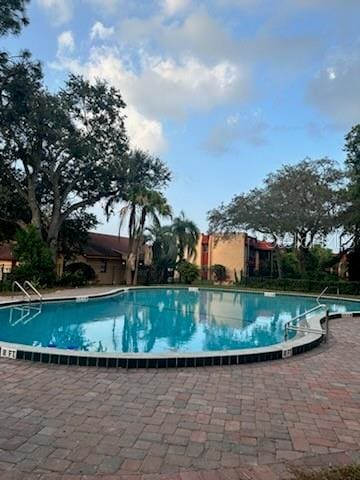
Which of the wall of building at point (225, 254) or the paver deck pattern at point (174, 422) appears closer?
the paver deck pattern at point (174, 422)

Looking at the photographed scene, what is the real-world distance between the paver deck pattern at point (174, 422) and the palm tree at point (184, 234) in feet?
72.4

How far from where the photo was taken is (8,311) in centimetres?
1176

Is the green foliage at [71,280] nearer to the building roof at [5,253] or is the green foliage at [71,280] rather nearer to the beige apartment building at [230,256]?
the building roof at [5,253]

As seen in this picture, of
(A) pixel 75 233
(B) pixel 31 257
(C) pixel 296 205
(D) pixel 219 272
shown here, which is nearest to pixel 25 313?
(B) pixel 31 257

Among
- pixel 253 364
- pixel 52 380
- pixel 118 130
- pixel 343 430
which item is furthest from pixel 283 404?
pixel 118 130

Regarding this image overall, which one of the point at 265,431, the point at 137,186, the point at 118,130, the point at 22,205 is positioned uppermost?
the point at 118,130

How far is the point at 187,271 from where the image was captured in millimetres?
28375

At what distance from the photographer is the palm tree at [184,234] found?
2739cm

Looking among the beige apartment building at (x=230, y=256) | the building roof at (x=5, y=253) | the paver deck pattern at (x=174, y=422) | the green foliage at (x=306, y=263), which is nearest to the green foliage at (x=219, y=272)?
the beige apartment building at (x=230, y=256)

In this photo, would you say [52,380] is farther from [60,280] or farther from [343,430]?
[60,280]

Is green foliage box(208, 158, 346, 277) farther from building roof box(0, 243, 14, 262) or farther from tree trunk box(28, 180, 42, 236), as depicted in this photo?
building roof box(0, 243, 14, 262)

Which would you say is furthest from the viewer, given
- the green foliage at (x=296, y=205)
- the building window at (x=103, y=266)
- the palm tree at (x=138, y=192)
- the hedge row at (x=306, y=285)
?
the building window at (x=103, y=266)

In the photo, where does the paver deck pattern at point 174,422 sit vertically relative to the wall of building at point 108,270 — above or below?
below

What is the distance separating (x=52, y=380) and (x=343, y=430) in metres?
3.46
